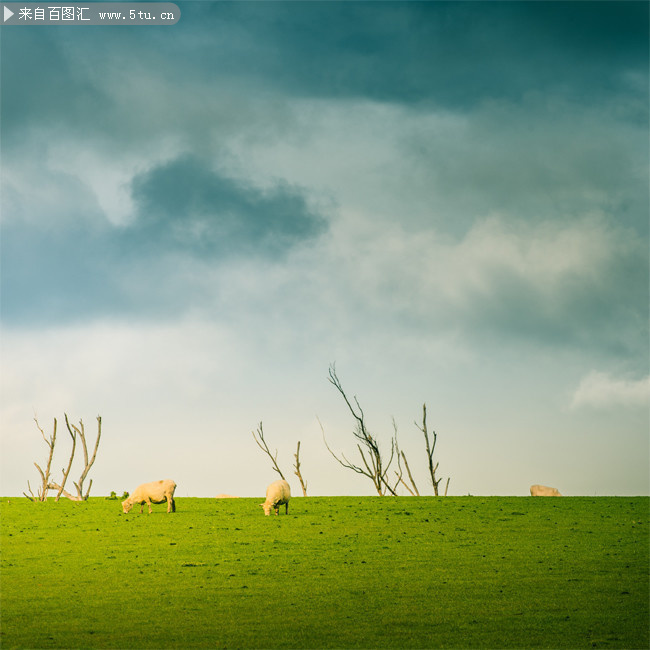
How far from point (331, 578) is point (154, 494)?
1585cm

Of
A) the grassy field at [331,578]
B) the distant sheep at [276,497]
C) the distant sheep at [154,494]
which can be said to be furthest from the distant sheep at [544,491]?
the distant sheep at [154,494]

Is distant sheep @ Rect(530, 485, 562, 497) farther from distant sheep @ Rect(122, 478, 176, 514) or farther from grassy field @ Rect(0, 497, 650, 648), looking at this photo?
distant sheep @ Rect(122, 478, 176, 514)

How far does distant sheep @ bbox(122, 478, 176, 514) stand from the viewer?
1244 inches

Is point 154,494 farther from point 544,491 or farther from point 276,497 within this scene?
point 544,491

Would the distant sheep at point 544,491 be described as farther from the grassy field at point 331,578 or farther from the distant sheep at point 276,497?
the distant sheep at point 276,497

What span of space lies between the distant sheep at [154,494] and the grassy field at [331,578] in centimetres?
54

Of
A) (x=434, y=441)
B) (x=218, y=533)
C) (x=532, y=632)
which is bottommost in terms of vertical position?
(x=532, y=632)

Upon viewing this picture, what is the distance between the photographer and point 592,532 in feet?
83.3

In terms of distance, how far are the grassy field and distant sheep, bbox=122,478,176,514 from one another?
0.54m

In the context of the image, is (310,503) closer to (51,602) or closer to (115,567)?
(115,567)

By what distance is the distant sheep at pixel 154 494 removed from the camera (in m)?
31.6

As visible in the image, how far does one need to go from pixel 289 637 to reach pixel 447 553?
31.6 ft

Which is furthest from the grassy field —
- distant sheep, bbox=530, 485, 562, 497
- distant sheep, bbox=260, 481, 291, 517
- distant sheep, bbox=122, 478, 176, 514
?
distant sheep, bbox=530, 485, 562, 497

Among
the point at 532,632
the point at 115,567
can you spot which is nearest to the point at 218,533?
the point at 115,567
